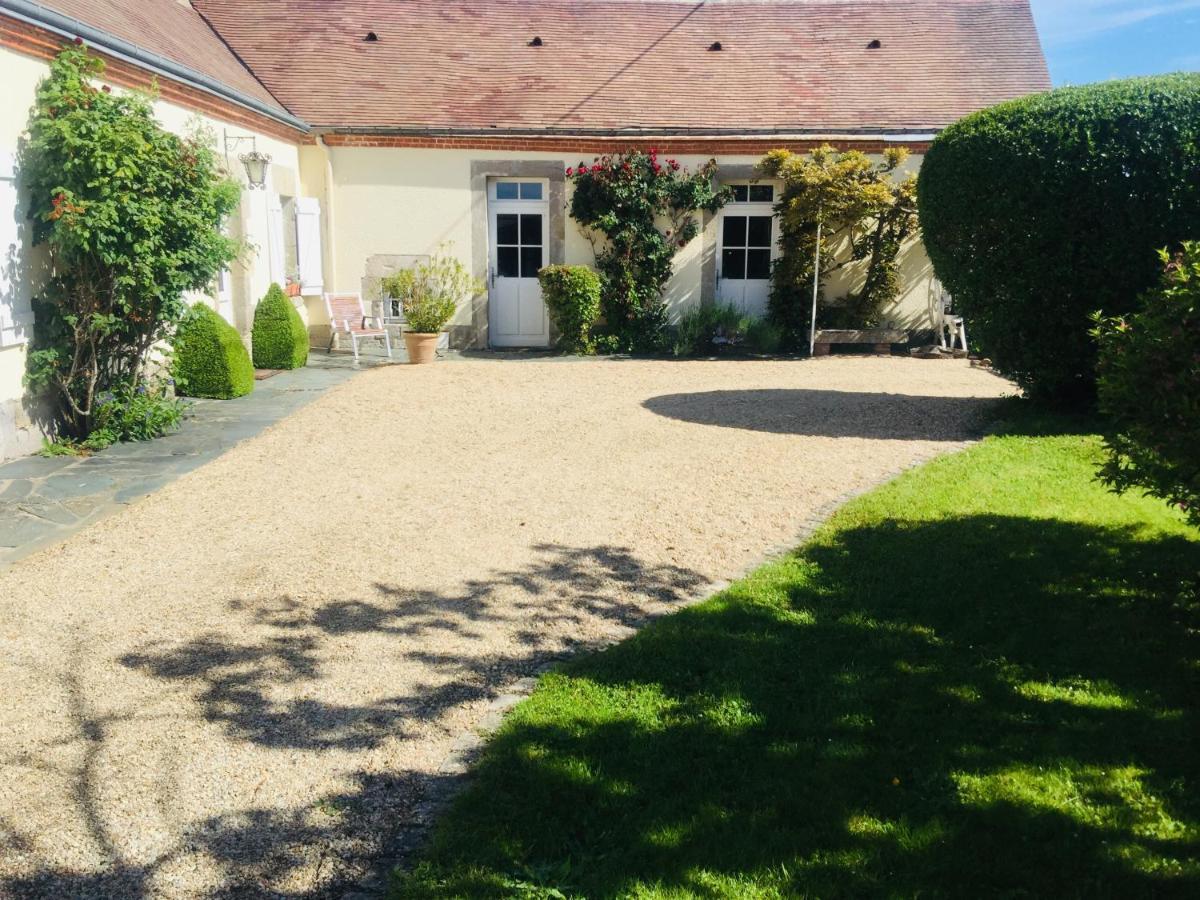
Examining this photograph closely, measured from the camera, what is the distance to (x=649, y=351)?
1490 centimetres

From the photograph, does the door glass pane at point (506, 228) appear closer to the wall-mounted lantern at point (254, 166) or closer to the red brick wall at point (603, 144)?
the red brick wall at point (603, 144)

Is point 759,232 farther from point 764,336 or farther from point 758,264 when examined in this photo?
point 764,336

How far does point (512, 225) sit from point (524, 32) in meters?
3.96

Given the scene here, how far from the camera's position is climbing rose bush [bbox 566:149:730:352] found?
47.6 ft

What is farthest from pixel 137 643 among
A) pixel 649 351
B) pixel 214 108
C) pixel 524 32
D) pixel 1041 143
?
pixel 524 32

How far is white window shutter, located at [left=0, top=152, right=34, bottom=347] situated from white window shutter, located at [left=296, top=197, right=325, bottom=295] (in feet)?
20.3

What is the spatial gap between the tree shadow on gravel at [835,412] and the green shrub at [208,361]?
13.9ft

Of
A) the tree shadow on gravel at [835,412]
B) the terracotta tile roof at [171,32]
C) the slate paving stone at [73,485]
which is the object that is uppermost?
the terracotta tile roof at [171,32]

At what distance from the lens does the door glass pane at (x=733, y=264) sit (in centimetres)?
1540

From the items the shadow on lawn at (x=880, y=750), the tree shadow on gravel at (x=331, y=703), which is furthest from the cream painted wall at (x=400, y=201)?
the shadow on lawn at (x=880, y=750)

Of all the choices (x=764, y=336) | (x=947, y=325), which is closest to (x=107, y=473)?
(x=764, y=336)

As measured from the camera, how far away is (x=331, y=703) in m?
3.83

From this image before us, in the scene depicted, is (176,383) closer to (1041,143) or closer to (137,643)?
(137,643)

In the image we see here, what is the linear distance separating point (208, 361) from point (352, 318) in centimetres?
396
